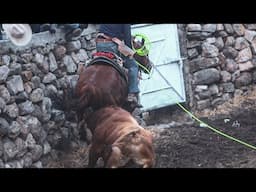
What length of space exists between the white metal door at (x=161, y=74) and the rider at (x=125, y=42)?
1.7 inches

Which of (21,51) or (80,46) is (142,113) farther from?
(21,51)

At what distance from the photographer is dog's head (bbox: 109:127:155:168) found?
3.58 m

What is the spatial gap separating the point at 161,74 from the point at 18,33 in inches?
35.3

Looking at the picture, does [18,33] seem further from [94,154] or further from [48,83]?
[94,154]

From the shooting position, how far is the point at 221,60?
163 inches

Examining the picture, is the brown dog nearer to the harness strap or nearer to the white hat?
the harness strap

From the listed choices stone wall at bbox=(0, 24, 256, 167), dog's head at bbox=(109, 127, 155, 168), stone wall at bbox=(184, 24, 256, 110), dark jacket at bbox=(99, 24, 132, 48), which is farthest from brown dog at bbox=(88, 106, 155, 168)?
stone wall at bbox=(184, 24, 256, 110)

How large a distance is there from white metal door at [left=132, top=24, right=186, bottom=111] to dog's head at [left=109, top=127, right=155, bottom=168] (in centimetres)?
25

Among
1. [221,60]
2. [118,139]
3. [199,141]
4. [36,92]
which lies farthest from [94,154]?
[221,60]

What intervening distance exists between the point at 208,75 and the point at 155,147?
0.69 meters
